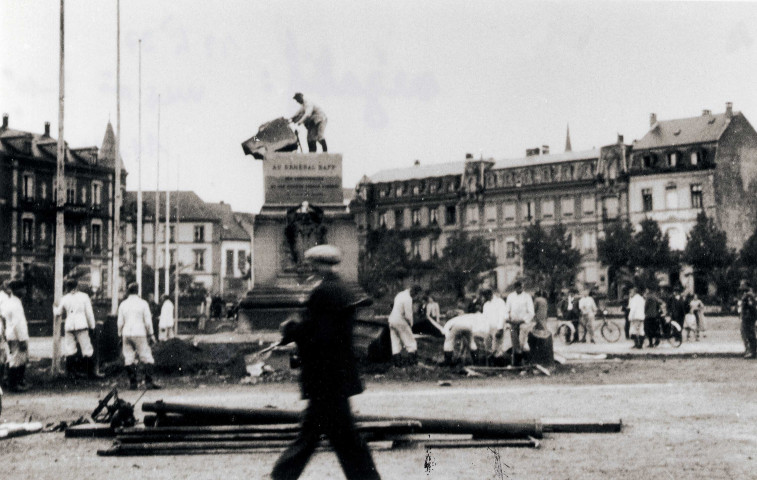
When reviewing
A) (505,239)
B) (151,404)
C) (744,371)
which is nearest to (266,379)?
(151,404)

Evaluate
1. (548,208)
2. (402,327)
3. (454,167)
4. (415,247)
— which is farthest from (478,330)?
(454,167)

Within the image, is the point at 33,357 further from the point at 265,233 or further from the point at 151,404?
the point at 151,404

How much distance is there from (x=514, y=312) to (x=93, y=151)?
5888 cm

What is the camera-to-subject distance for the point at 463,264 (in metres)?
78.6

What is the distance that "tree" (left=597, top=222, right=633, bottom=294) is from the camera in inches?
2785

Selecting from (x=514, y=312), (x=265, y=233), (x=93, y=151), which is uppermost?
(x=93, y=151)

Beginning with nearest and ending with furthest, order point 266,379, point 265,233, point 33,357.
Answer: point 266,379 → point 265,233 → point 33,357

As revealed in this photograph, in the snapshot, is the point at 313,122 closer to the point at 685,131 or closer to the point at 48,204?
the point at 48,204

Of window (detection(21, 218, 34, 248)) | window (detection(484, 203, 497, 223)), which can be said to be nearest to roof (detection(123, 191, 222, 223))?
window (detection(484, 203, 497, 223))

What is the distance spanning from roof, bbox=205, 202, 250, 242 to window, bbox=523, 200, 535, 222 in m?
34.7

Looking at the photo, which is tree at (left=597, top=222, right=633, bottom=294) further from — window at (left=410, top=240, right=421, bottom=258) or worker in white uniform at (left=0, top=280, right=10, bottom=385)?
worker in white uniform at (left=0, top=280, right=10, bottom=385)

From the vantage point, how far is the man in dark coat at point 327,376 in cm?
670

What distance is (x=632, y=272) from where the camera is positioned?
71312mm

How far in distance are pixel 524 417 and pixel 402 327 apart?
7.33 m
